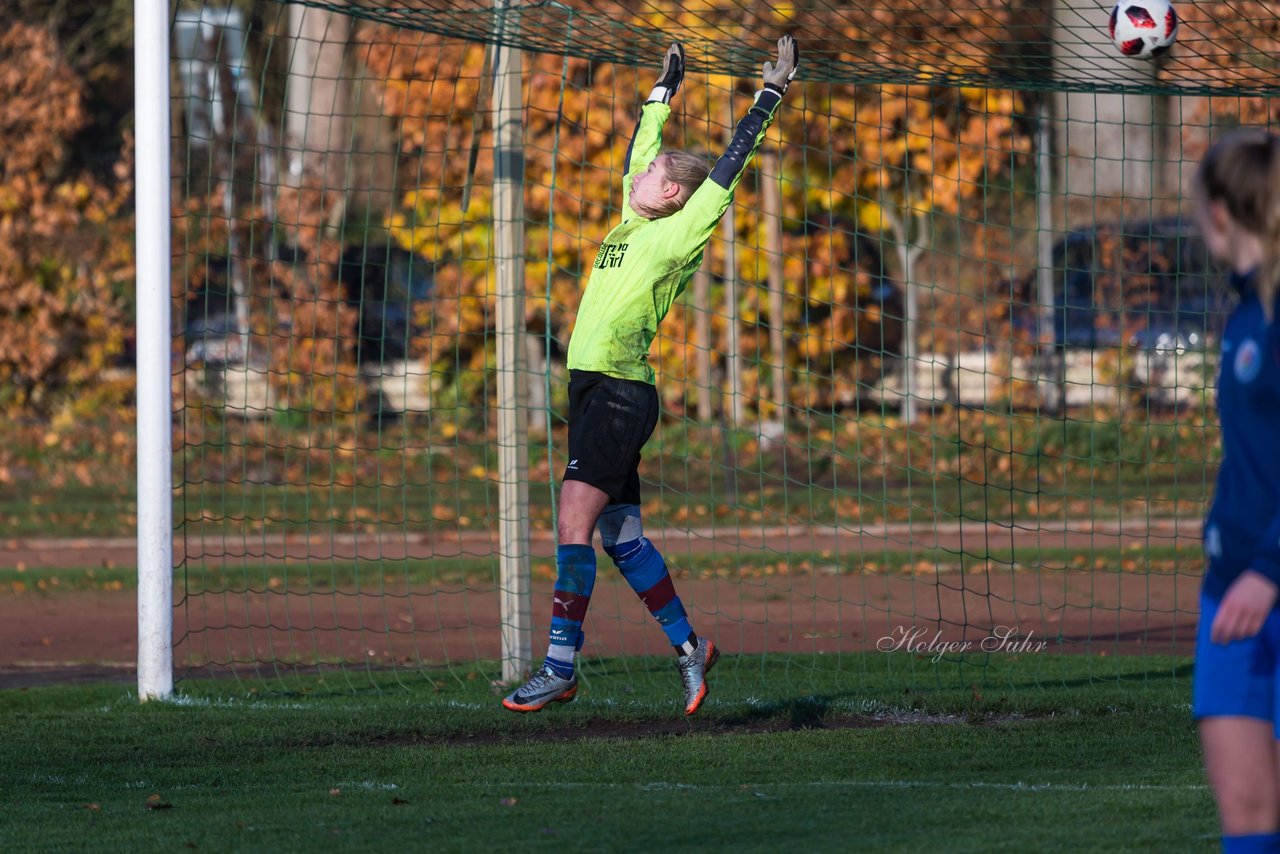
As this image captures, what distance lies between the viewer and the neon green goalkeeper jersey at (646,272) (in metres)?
6.00

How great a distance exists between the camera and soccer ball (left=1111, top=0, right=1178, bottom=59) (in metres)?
7.11

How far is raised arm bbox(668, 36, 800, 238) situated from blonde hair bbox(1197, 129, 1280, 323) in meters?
2.86

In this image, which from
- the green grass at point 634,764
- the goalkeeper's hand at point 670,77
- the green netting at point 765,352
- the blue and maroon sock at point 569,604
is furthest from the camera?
the green netting at point 765,352

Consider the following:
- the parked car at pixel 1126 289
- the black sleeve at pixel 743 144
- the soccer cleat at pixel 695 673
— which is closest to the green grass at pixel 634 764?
the soccer cleat at pixel 695 673

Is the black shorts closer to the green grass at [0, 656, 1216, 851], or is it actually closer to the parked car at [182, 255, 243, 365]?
the green grass at [0, 656, 1216, 851]

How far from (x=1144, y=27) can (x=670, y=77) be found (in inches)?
90.8

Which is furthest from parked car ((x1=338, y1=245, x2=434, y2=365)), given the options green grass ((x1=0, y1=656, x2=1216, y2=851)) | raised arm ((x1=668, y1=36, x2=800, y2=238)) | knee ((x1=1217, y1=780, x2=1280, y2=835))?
knee ((x1=1217, y1=780, x2=1280, y2=835))

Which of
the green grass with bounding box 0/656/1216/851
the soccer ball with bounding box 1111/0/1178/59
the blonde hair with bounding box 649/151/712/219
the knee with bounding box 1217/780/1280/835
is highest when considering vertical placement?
the soccer ball with bounding box 1111/0/1178/59

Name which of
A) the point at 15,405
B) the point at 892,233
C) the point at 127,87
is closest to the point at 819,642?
the point at 892,233

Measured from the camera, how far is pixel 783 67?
240 inches

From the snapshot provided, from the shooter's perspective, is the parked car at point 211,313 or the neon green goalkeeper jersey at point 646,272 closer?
the neon green goalkeeper jersey at point 646,272

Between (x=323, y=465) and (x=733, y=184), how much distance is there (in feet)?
39.4

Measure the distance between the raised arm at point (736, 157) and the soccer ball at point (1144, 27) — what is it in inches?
76.9

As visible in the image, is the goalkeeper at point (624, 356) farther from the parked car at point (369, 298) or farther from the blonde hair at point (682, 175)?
the parked car at point (369, 298)
